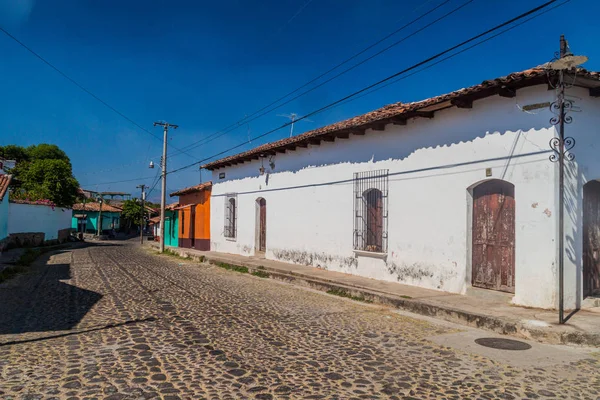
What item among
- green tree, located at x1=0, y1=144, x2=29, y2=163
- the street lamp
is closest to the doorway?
the street lamp

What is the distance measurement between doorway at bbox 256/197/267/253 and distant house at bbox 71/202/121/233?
42690 mm

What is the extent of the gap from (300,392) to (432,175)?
637cm

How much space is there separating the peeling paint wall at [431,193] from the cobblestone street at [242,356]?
1881mm

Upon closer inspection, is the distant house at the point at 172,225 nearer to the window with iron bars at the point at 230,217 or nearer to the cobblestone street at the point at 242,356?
the window with iron bars at the point at 230,217

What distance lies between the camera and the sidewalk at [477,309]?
5.65 meters

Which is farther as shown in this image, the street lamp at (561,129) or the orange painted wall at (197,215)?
the orange painted wall at (197,215)

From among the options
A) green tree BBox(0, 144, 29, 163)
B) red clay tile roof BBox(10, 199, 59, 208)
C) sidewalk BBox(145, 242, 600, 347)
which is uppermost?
green tree BBox(0, 144, 29, 163)

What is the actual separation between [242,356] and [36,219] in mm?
29165

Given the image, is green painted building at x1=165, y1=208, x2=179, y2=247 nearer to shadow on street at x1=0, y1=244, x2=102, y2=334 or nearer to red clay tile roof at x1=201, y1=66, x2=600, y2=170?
shadow on street at x1=0, y1=244, x2=102, y2=334

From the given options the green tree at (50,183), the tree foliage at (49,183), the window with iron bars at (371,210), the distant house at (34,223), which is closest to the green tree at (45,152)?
the tree foliage at (49,183)

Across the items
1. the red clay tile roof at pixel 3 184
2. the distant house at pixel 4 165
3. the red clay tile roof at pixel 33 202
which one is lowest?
the red clay tile roof at pixel 33 202

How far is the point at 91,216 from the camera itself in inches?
2255

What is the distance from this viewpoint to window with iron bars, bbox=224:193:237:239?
63.0ft

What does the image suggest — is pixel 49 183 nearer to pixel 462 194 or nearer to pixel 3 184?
pixel 3 184
